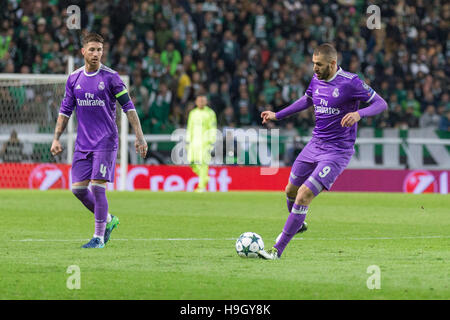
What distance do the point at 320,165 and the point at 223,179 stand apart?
12735 mm

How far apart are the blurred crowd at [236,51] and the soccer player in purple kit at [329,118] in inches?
492

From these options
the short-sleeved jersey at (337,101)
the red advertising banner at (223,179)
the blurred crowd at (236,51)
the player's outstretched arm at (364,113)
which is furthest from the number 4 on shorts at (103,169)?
the blurred crowd at (236,51)

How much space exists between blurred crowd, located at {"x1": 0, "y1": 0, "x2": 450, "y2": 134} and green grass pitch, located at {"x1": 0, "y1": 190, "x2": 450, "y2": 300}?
657 centimetres

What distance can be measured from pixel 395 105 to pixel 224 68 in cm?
444

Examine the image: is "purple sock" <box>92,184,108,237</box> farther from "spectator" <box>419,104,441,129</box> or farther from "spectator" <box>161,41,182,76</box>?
"spectator" <box>419,104,441,129</box>

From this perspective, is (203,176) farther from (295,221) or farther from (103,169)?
(295,221)

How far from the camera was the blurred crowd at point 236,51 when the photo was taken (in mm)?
22578

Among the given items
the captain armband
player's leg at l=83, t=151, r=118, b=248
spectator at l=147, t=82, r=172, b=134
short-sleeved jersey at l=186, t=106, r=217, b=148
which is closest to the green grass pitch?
player's leg at l=83, t=151, r=118, b=248

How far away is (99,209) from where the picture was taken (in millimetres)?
9359

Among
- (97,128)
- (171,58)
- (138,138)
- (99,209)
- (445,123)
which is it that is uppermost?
(171,58)

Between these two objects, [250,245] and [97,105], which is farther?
[97,105]

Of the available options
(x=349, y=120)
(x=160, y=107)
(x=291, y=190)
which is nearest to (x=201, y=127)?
(x=160, y=107)

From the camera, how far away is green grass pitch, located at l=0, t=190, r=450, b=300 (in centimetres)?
650
